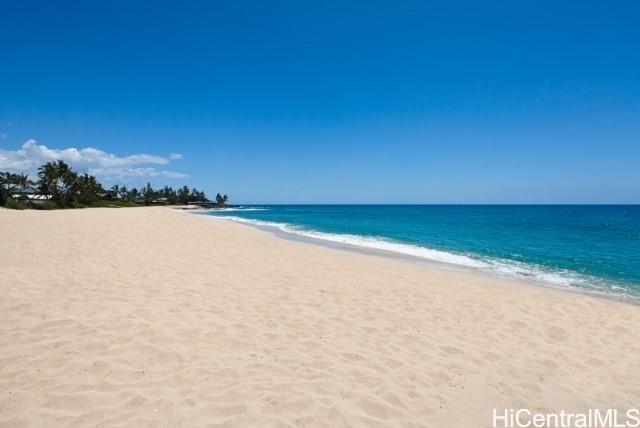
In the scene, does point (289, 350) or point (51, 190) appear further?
point (51, 190)

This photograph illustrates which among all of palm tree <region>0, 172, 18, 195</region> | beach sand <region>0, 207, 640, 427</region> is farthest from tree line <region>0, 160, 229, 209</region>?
beach sand <region>0, 207, 640, 427</region>

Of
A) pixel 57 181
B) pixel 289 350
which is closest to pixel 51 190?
pixel 57 181

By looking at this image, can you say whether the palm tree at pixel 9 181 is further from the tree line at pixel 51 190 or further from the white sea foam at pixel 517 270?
the white sea foam at pixel 517 270

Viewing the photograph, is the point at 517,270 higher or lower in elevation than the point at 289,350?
lower

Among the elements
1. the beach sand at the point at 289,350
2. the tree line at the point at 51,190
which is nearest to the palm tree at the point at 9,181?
the tree line at the point at 51,190

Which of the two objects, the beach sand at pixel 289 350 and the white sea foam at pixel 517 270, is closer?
the beach sand at pixel 289 350

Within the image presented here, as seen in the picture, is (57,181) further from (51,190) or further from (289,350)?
(289,350)

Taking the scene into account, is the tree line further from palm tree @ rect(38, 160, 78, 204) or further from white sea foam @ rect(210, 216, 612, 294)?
white sea foam @ rect(210, 216, 612, 294)

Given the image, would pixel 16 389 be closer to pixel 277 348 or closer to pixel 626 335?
pixel 277 348

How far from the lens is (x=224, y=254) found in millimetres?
12852

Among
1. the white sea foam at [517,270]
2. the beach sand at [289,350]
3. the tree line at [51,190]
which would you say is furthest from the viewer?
the tree line at [51,190]

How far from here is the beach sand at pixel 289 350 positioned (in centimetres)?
342

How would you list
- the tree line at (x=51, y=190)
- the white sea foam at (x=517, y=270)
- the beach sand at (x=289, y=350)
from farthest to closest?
the tree line at (x=51, y=190) < the white sea foam at (x=517, y=270) < the beach sand at (x=289, y=350)

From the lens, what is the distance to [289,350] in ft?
15.6
